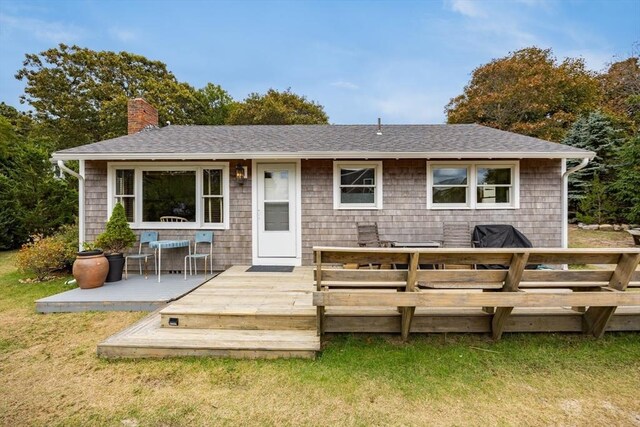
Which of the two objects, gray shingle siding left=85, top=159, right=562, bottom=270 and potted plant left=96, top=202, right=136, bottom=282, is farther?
gray shingle siding left=85, top=159, right=562, bottom=270

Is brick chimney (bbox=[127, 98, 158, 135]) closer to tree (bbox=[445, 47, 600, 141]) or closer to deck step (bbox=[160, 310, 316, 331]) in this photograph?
deck step (bbox=[160, 310, 316, 331])

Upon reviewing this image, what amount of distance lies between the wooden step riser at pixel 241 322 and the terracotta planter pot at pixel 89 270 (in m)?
2.47

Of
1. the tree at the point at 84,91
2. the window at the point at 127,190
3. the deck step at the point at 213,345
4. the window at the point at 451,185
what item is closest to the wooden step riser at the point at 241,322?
the deck step at the point at 213,345

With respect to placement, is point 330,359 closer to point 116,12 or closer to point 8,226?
point 8,226

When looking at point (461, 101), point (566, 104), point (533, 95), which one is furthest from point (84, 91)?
point (566, 104)

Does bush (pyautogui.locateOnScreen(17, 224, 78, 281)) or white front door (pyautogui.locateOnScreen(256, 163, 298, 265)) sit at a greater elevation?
white front door (pyautogui.locateOnScreen(256, 163, 298, 265))

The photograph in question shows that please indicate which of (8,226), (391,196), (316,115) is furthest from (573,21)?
(8,226)

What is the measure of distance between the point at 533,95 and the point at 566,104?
2308mm

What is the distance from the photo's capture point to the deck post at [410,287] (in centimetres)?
269

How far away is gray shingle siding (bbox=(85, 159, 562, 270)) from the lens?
623 cm

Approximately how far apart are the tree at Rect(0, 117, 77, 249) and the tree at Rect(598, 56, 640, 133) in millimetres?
25224

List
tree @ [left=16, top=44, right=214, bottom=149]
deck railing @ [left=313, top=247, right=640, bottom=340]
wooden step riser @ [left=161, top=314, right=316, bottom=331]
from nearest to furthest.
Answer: deck railing @ [left=313, top=247, right=640, bottom=340]
wooden step riser @ [left=161, top=314, right=316, bottom=331]
tree @ [left=16, top=44, right=214, bottom=149]

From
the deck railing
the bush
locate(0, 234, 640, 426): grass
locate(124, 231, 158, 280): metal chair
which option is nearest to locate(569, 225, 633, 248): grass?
locate(0, 234, 640, 426): grass

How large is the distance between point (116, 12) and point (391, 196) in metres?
15.4
